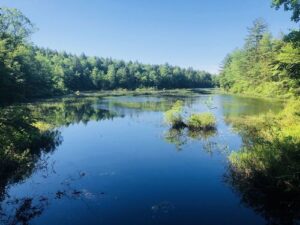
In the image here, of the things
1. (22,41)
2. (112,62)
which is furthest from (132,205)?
(112,62)

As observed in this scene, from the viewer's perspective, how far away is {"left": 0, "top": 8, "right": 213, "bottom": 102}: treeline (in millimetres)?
46312

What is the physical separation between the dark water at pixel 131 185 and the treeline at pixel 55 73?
1004 centimetres

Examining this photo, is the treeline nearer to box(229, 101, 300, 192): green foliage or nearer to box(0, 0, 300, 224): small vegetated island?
box(0, 0, 300, 224): small vegetated island

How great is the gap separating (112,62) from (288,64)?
13702 cm

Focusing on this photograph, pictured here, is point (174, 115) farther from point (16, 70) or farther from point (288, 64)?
point (16, 70)

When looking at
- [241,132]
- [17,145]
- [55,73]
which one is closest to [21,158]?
[17,145]

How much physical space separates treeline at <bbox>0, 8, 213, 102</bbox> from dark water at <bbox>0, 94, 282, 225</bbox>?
1004 cm

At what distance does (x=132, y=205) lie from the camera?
10938mm

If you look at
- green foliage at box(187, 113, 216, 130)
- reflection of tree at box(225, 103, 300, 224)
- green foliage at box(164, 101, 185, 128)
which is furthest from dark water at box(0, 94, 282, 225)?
green foliage at box(164, 101, 185, 128)

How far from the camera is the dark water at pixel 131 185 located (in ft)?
33.0

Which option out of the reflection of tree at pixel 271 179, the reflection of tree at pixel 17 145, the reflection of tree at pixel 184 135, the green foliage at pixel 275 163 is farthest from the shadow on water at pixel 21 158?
the reflection of tree at pixel 184 135

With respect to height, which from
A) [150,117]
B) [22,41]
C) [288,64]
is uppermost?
[22,41]

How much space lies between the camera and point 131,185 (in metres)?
13.0

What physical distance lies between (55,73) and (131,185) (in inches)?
3170
